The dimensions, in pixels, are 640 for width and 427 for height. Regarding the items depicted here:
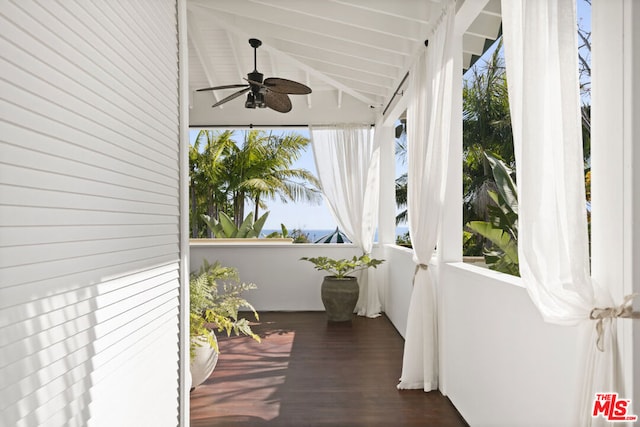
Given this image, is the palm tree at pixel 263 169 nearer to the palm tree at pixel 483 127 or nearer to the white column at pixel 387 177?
the palm tree at pixel 483 127

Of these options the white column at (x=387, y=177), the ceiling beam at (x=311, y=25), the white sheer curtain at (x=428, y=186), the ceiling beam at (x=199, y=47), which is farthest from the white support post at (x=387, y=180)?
the white sheer curtain at (x=428, y=186)

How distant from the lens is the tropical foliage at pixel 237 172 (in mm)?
11461

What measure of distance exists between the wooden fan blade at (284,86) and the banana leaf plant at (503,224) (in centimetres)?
155

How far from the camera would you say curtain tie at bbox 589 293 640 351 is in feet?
4.05

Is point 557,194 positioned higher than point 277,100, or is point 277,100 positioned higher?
point 277,100

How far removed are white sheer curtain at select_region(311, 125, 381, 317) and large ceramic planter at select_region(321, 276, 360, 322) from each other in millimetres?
548

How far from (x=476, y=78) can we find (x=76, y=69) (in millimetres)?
8667

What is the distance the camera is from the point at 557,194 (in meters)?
1.44

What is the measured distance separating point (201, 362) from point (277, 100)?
231cm

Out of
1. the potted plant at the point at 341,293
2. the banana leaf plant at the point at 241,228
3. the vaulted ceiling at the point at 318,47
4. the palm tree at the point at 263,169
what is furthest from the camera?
the palm tree at the point at 263,169

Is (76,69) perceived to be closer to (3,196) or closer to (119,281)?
(3,196)

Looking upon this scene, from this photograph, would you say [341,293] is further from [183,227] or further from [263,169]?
[263,169]

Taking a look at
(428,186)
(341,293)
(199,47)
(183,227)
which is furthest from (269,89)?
(341,293)

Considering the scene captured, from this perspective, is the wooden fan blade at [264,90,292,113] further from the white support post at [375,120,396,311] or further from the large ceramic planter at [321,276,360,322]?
the large ceramic planter at [321,276,360,322]
